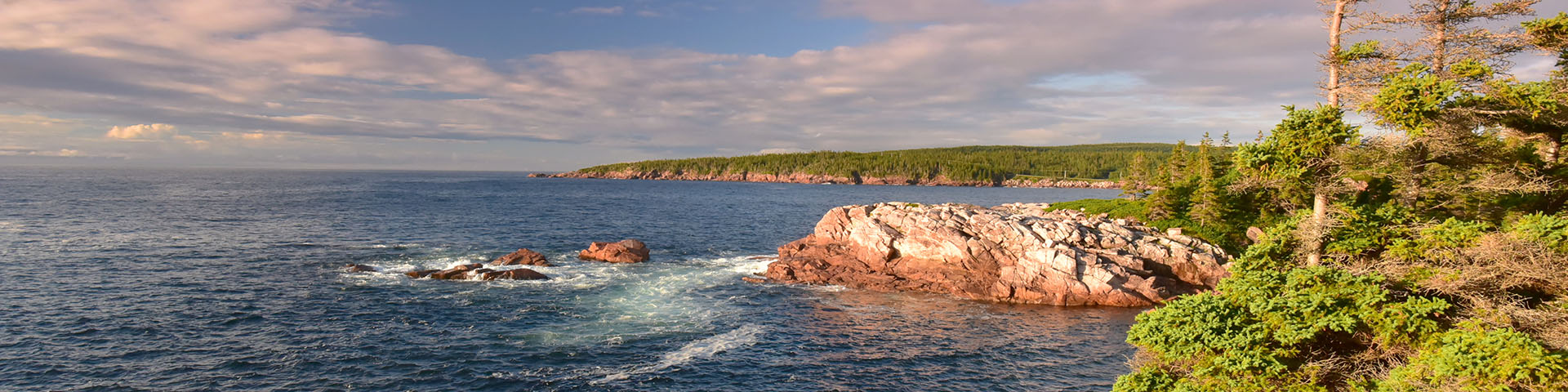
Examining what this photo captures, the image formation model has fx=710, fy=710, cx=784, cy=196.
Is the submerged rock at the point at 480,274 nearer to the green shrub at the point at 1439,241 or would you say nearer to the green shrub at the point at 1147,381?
the green shrub at the point at 1147,381

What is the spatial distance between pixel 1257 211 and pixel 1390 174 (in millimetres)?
44752

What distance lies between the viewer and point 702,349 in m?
35.3

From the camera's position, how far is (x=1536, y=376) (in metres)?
14.8

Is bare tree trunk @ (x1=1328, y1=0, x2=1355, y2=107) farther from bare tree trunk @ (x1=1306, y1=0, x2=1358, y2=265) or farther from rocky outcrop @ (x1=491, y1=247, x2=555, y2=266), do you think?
rocky outcrop @ (x1=491, y1=247, x2=555, y2=266)

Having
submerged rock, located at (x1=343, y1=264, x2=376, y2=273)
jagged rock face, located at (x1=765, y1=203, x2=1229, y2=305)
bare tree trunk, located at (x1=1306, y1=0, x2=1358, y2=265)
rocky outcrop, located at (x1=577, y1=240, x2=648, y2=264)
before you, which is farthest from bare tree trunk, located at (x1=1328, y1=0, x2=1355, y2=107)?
submerged rock, located at (x1=343, y1=264, x2=376, y2=273)

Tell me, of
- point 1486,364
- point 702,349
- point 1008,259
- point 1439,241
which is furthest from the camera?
point 1008,259

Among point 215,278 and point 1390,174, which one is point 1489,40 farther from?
point 215,278

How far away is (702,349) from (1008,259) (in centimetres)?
2549

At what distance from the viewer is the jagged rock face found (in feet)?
151

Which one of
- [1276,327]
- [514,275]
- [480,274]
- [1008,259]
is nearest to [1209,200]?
[1008,259]

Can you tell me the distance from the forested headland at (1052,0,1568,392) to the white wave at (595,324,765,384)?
63.6 feet

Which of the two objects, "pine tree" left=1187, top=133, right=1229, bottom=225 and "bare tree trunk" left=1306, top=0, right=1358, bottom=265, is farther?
"pine tree" left=1187, top=133, right=1229, bottom=225

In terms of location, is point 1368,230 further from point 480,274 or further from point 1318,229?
point 480,274

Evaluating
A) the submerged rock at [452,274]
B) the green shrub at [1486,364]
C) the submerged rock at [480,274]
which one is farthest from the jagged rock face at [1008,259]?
the green shrub at [1486,364]
